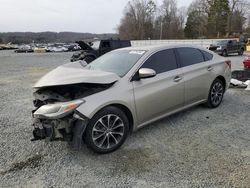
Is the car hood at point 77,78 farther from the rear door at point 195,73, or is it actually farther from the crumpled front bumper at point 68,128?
the rear door at point 195,73

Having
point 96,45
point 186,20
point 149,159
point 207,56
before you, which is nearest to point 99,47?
point 96,45

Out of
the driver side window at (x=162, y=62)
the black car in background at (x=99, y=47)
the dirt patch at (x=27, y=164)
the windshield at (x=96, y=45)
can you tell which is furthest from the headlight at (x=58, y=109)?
the windshield at (x=96, y=45)

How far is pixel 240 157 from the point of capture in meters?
2.93

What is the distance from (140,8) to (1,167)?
81786 millimetres

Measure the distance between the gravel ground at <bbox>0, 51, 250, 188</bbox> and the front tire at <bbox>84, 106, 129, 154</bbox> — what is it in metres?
0.14

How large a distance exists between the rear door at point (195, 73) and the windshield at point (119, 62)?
0.95 meters

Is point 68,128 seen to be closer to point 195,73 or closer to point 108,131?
point 108,131

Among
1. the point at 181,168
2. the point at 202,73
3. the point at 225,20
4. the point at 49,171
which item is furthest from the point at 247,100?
the point at 225,20

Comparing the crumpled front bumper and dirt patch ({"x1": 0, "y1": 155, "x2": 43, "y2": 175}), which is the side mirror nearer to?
the crumpled front bumper

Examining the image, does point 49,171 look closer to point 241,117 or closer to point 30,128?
point 30,128

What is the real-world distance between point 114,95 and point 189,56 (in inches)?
80.8

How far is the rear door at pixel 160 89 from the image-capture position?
333 cm

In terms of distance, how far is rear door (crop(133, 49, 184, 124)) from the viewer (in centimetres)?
333

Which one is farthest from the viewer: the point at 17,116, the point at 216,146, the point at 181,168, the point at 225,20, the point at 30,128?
the point at 225,20
